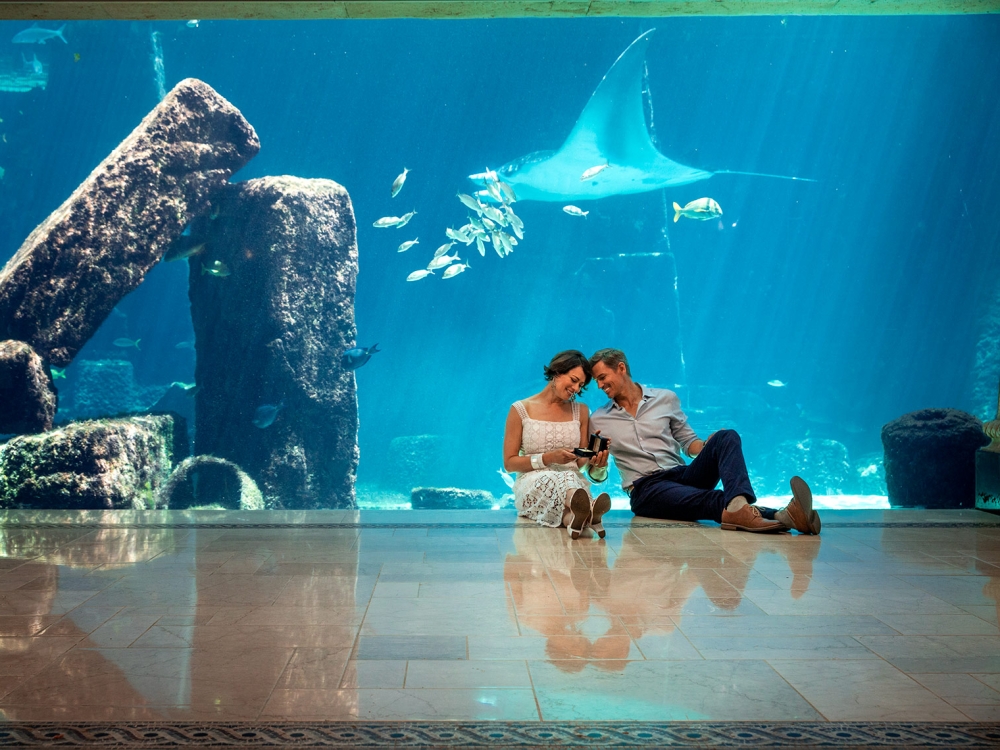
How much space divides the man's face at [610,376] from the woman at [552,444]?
8cm

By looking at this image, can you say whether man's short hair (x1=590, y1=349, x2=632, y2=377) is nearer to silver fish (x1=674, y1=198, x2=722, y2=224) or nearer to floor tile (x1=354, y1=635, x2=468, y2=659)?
floor tile (x1=354, y1=635, x2=468, y2=659)

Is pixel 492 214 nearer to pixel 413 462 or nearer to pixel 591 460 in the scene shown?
pixel 591 460

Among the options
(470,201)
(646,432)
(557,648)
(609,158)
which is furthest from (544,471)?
(609,158)

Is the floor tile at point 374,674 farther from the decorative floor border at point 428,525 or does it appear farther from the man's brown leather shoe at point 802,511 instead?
the man's brown leather shoe at point 802,511

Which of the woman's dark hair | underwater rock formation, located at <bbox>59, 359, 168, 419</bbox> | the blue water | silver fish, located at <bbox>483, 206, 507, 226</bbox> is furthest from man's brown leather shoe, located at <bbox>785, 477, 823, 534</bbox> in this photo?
underwater rock formation, located at <bbox>59, 359, 168, 419</bbox>

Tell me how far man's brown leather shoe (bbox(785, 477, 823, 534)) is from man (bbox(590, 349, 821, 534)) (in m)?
0.01

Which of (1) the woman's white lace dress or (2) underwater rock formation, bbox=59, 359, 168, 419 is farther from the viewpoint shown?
(2) underwater rock formation, bbox=59, 359, 168, 419

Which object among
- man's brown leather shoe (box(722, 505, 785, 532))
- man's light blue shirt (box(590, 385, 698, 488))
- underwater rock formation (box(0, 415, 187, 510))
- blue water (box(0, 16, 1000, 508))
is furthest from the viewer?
blue water (box(0, 16, 1000, 508))

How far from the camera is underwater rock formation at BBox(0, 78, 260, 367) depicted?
824 centimetres

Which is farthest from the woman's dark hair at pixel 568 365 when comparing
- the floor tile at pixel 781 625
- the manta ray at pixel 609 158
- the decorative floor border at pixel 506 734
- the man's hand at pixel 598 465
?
the manta ray at pixel 609 158

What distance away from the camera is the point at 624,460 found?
4902 millimetres

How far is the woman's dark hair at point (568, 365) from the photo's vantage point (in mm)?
4605

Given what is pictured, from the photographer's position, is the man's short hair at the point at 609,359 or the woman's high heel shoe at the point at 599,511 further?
the man's short hair at the point at 609,359

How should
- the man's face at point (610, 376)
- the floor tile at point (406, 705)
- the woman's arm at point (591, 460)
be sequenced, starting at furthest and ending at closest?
1. the man's face at point (610, 376)
2. the woman's arm at point (591, 460)
3. the floor tile at point (406, 705)
